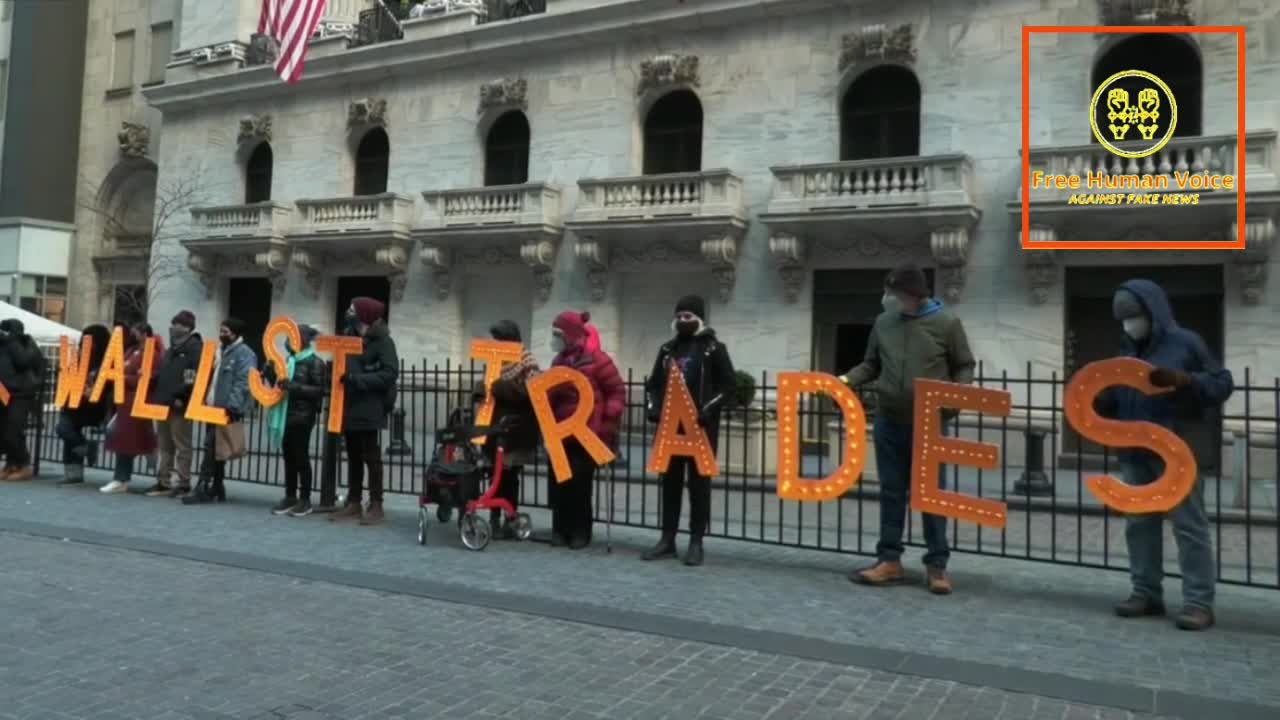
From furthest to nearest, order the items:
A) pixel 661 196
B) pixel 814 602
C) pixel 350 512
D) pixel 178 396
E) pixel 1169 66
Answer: pixel 661 196 < pixel 1169 66 < pixel 178 396 < pixel 350 512 < pixel 814 602

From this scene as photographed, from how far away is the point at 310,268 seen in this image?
81.3 feet

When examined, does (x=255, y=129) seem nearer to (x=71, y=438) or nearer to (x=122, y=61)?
(x=122, y=61)

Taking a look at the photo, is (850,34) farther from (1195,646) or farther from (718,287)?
(1195,646)

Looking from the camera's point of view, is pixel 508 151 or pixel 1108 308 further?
pixel 508 151

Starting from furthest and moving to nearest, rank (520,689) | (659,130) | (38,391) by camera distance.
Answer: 1. (659,130)
2. (38,391)
3. (520,689)

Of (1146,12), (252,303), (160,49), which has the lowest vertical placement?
(252,303)

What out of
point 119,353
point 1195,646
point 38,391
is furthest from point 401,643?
point 38,391

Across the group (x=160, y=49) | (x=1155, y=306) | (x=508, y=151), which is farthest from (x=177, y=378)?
(x=160, y=49)

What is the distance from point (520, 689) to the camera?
14.6ft

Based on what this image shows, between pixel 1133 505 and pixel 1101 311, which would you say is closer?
pixel 1133 505

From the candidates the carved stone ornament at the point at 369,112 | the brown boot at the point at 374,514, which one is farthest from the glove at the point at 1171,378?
the carved stone ornament at the point at 369,112

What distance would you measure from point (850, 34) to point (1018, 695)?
1641 cm

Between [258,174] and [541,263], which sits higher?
[258,174]

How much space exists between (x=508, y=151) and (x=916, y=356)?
17820 mm
